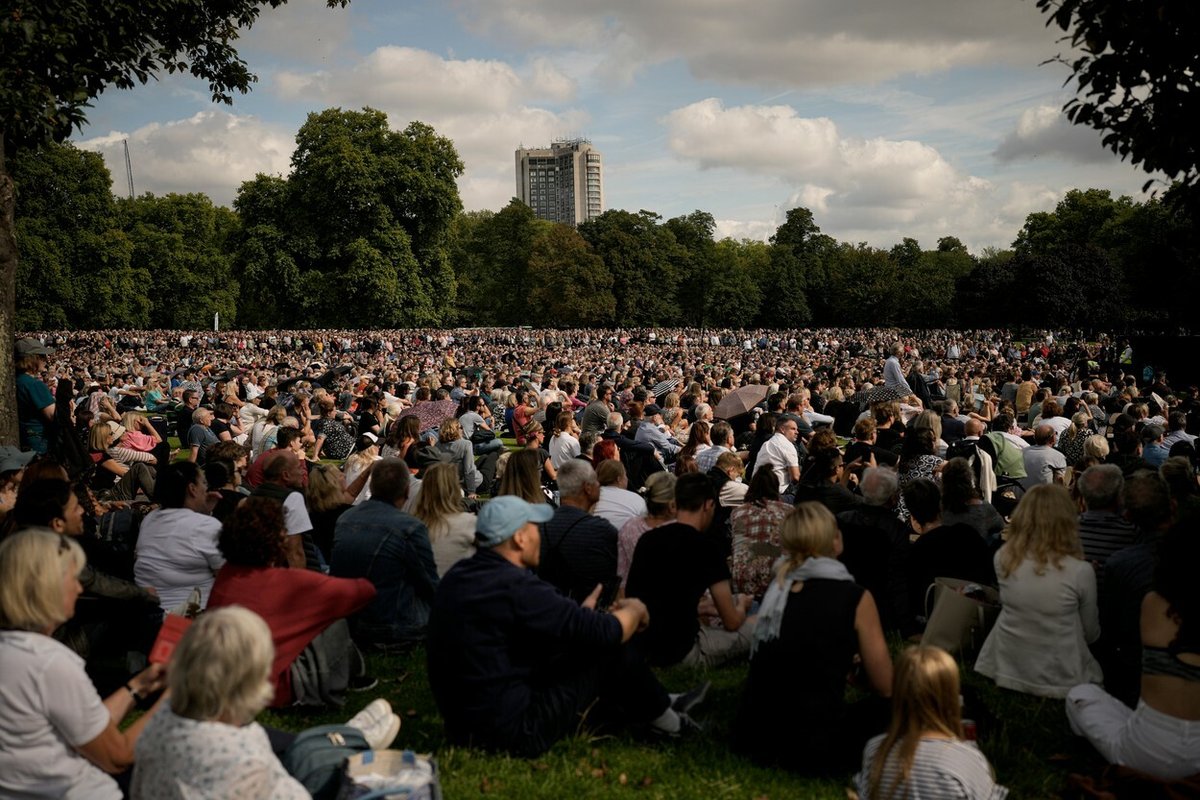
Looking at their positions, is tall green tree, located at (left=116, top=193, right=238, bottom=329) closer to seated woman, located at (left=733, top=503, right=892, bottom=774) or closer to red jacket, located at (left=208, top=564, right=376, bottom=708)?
red jacket, located at (left=208, top=564, right=376, bottom=708)

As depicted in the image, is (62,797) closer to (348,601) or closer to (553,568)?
(348,601)

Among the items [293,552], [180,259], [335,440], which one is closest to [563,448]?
[335,440]

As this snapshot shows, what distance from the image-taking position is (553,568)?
6121mm

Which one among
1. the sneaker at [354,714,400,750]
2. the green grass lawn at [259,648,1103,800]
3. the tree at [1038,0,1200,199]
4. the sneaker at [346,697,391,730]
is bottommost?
the green grass lawn at [259,648,1103,800]

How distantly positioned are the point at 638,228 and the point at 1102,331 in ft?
139

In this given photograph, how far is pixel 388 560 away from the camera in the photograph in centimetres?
600

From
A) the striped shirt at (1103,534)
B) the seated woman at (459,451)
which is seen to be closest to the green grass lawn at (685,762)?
the striped shirt at (1103,534)

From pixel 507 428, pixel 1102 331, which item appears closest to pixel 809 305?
pixel 1102 331

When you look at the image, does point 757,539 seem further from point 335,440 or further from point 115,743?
point 335,440

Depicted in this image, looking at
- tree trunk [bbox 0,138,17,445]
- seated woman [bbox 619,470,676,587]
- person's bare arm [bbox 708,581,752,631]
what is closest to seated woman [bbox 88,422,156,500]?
tree trunk [bbox 0,138,17,445]

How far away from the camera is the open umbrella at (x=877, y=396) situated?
15828 mm

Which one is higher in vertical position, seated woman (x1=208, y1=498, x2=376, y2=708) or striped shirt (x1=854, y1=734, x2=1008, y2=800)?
seated woman (x1=208, y1=498, x2=376, y2=708)

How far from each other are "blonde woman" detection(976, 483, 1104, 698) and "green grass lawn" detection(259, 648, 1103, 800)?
0.21 m

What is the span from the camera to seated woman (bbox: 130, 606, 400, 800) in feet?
9.07
